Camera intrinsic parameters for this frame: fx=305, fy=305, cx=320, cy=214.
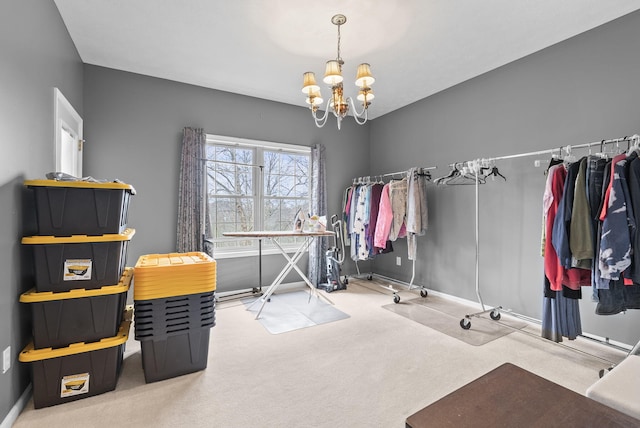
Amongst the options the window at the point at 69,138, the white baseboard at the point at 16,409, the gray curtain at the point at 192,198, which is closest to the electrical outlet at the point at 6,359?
the white baseboard at the point at 16,409

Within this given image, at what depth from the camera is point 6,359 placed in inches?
63.9

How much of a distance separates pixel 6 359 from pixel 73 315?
1.09 ft

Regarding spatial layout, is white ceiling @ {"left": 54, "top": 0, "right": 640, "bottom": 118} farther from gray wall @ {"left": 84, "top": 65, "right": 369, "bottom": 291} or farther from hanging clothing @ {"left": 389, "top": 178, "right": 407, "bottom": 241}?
hanging clothing @ {"left": 389, "top": 178, "right": 407, "bottom": 241}

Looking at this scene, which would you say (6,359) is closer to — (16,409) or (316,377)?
(16,409)

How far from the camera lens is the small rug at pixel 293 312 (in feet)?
10.4

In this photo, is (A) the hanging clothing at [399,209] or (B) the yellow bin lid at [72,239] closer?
(B) the yellow bin lid at [72,239]

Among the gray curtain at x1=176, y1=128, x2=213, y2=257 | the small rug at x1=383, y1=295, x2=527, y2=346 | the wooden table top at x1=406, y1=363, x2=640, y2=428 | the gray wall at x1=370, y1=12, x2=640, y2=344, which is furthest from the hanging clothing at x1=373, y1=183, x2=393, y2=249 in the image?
the wooden table top at x1=406, y1=363, x2=640, y2=428

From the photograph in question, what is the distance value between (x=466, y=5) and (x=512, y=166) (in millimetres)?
1725

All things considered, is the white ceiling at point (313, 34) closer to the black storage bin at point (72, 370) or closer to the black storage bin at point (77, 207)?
the black storage bin at point (77, 207)

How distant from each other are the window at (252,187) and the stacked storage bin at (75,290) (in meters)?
2.09

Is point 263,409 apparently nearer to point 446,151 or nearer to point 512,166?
point 512,166

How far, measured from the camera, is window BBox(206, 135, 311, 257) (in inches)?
164

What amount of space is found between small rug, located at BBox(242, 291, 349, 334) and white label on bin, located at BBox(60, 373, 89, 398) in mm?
1451

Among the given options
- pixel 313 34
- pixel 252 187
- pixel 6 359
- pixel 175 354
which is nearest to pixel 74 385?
pixel 6 359
